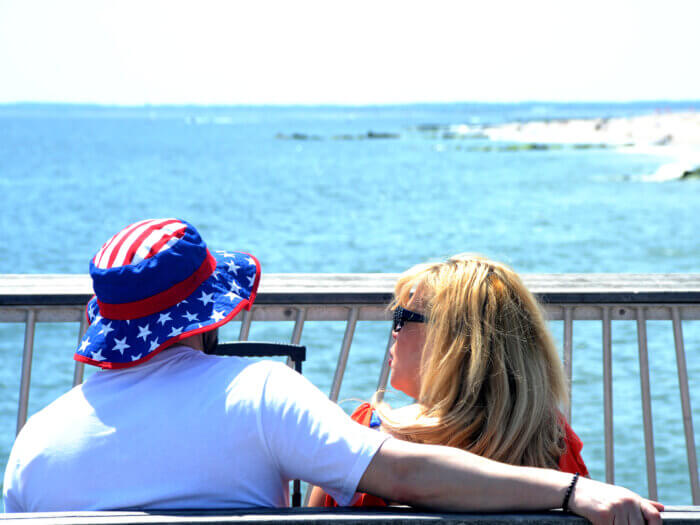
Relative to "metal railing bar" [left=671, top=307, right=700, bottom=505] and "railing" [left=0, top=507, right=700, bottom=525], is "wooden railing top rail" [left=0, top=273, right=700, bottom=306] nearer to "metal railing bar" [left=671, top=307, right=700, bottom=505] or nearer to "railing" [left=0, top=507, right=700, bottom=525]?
"metal railing bar" [left=671, top=307, right=700, bottom=505]

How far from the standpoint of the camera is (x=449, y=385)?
1.70 m

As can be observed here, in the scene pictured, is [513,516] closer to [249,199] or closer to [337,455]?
[337,455]

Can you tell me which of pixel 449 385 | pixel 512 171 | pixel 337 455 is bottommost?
pixel 337 455

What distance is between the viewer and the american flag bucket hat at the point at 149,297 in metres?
1.53

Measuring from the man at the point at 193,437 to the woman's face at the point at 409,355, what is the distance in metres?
0.40

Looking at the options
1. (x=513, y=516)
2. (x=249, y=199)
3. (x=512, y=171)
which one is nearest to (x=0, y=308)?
(x=513, y=516)

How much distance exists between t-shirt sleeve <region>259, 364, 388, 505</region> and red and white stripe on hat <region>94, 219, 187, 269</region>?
0.33m

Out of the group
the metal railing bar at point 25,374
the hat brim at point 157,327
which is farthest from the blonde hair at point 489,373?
the metal railing bar at point 25,374

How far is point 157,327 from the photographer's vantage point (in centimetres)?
154

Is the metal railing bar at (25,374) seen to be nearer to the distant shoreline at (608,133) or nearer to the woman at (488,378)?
the woman at (488,378)

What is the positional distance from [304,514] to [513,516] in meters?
0.32

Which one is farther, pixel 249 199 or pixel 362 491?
pixel 249 199

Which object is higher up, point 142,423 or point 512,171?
point 512,171

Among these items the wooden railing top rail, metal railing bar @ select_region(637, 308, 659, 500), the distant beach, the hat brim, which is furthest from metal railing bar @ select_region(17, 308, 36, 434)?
the distant beach
